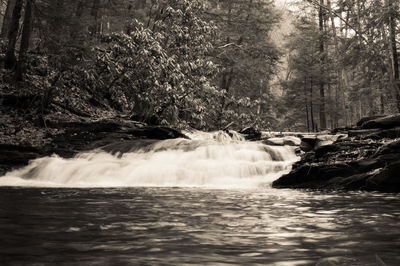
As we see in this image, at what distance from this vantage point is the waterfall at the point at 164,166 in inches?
366

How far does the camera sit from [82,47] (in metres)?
12.7

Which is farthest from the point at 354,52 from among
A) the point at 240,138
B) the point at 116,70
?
the point at 116,70

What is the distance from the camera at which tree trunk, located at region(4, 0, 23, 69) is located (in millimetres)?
14375

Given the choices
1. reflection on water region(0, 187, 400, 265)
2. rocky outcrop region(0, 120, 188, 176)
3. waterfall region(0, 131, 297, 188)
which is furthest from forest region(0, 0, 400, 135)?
reflection on water region(0, 187, 400, 265)

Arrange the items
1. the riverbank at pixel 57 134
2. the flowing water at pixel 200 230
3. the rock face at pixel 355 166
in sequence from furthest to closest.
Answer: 1. the riverbank at pixel 57 134
2. the rock face at pixel 355 166
3. the flowing water at pixel 200 230

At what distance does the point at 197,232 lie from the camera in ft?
10.7

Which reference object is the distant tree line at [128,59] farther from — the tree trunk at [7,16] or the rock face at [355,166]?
the rock face at [355,166]

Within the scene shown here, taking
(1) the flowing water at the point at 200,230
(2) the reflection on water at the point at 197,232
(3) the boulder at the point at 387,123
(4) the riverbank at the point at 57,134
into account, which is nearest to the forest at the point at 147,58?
(4) the riverbank at the point at 57,134

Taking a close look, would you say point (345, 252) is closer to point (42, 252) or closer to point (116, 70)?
point (42, 252)

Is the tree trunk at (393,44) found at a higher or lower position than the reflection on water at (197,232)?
higher

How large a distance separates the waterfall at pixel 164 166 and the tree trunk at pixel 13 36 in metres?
6.46

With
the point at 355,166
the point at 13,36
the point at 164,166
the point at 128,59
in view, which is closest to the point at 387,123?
the point at 355,166

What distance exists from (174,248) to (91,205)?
2.64 metres

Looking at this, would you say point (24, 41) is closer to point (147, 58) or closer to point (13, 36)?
point (13, 36)
